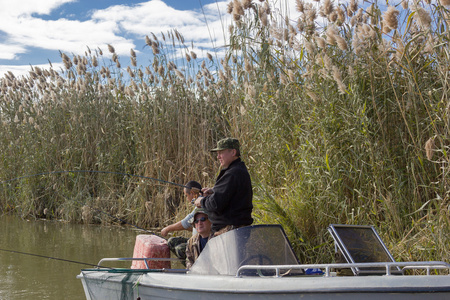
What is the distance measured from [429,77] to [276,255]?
2985 mm

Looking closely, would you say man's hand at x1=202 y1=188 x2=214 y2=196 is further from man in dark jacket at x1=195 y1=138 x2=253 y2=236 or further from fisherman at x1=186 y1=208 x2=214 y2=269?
fisherman at x1=186 y1=208 x2=214 y2=269

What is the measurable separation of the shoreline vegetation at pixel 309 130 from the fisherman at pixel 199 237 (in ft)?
3.18

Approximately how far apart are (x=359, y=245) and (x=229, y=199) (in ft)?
3.93

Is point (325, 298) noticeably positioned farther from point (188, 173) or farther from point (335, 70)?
point (188, 173)

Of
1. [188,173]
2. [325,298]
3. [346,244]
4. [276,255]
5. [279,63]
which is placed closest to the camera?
[325,298]

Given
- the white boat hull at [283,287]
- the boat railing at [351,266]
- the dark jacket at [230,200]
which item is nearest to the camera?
the white boat hull at [283,287]

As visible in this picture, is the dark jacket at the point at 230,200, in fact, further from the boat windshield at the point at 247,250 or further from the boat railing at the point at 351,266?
the boat railing at the point at 351,266

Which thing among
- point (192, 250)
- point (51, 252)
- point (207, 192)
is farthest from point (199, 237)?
point (51, 252)

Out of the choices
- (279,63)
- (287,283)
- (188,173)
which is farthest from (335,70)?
(188,173)

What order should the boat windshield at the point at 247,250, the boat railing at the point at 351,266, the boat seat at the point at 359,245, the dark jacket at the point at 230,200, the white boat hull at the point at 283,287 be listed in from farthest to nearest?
the dark jacket at the point at 230,200 < the boat seat at the point at 359,245 < the boat windshield at the point at 247,250 < the boat railing at the point at 351,266 < the white boat hull at the point at 283,287

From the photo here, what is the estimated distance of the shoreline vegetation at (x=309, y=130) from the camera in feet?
18.2

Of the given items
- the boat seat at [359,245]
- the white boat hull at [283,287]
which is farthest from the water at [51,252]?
the boat seat at [359,245]

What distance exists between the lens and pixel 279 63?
25.2ft

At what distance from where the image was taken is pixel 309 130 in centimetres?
626
